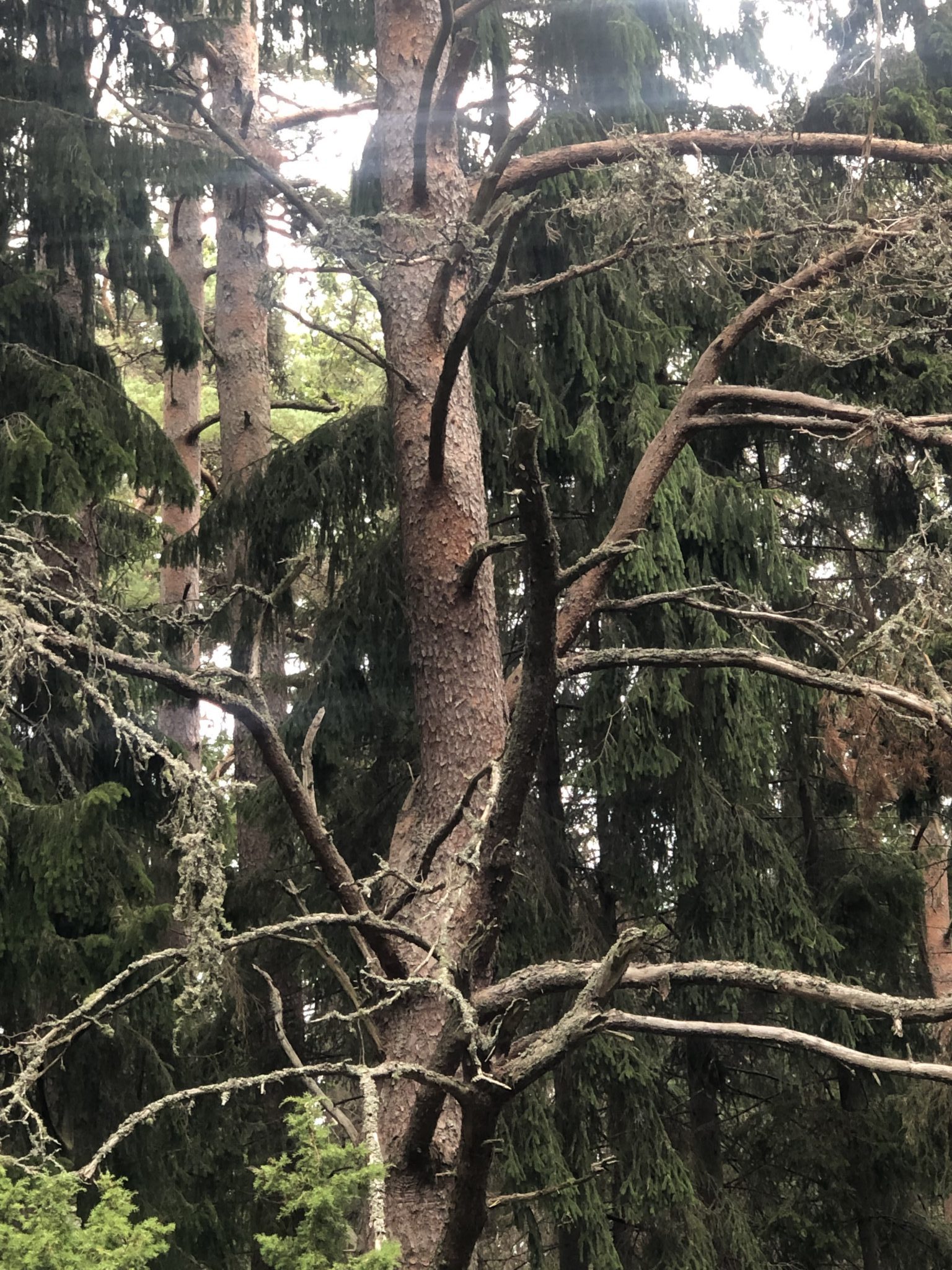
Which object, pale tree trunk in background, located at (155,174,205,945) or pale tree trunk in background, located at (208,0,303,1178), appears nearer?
pale tree trunk in background, located at (208,0,303,1178)

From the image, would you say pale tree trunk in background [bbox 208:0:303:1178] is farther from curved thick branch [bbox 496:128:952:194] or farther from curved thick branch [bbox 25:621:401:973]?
curved thick branch [bbox 25:621:401:973]

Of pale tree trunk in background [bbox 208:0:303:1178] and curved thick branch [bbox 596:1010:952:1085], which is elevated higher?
pale tree trunk in background [bbox 208:0:303:1178]

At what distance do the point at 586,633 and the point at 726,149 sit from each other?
116 inches

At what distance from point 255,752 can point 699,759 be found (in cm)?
314

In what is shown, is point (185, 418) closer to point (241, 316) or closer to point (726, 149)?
point (241, 316)

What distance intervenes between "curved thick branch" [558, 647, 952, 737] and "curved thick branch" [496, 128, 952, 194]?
7.28 ft

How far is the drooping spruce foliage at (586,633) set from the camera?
5.88 m

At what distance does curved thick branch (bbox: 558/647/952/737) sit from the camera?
15.8 feet

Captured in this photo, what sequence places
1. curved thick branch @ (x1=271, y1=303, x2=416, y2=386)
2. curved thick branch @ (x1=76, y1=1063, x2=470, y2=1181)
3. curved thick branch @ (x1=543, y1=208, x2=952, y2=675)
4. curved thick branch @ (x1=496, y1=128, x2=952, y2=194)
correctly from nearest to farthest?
curved thick branch @ (x1=76, y1=1063, x2=470, y2=1181) → curved thick branch @ (x1=271, y1=303, x2=416, y2=386) → curved thick branch @ (x1=543, y1=208, x2=952, y2=675) → curved thick branch @ (x1=496, y1=128, x2=952, y2=194)

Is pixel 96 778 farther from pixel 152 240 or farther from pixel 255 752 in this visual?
pixel 152 240

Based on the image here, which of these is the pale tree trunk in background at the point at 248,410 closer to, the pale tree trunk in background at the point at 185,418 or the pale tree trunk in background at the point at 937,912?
the pale tree trunk in background at the point at 185,418

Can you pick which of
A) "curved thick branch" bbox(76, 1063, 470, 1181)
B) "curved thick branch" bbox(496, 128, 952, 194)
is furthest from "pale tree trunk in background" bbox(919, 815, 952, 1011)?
"curved thick branch" bbox(76, 1063, 470, 1181)

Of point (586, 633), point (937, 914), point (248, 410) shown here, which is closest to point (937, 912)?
point (937, 914)

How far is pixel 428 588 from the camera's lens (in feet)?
17.7
